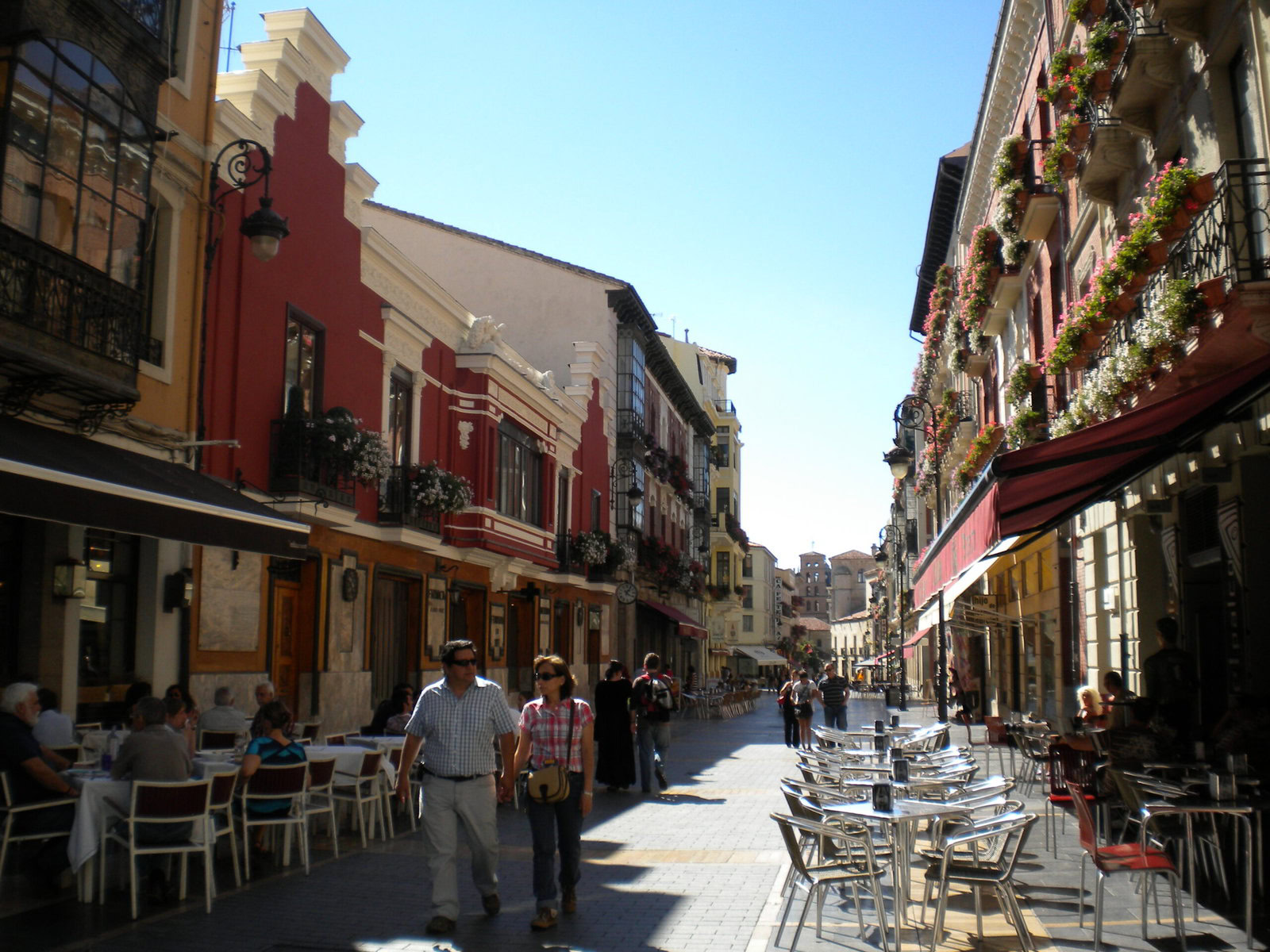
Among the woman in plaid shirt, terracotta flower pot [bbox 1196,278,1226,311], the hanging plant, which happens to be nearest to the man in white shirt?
the woman in plaid shirt

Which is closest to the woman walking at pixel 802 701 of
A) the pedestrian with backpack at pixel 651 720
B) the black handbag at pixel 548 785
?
the pedestrian with backpack at pixel 651 720

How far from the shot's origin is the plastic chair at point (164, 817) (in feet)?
25.0

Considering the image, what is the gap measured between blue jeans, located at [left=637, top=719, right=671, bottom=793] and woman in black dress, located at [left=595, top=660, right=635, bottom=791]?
28 centimetres

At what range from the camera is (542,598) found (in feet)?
90.3

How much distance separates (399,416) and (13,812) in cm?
1204

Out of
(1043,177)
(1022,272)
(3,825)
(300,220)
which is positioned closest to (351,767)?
(3,825)

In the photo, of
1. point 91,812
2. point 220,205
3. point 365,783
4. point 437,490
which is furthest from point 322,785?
point 437,490

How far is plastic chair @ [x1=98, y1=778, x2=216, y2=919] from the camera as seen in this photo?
25.0 feet

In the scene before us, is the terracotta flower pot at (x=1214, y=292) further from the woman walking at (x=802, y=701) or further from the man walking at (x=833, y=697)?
the woman walking at (x=802, y=701)

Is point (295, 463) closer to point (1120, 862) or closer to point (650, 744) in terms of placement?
point (650, 744)

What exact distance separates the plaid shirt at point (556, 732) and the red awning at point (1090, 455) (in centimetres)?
308

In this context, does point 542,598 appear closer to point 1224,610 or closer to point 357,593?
point 357,593

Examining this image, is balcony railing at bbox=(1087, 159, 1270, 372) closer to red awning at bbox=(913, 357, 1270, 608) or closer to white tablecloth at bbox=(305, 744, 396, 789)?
red awning at bbox=(913, 357, 1270, 608)

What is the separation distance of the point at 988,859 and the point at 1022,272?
16.2 metres
